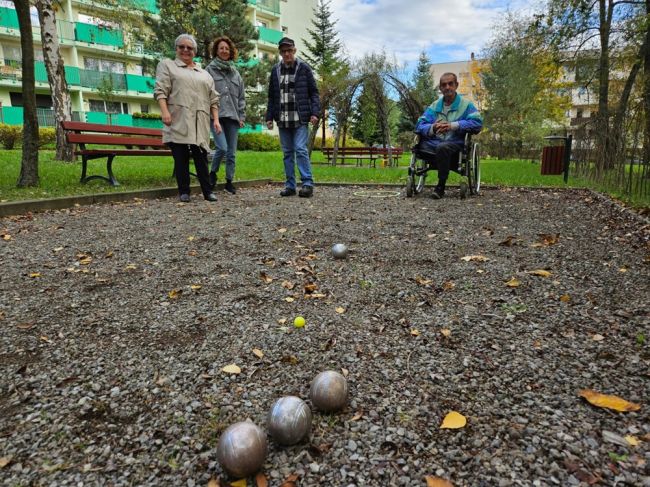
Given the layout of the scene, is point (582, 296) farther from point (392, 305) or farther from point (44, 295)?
point (44, 295)

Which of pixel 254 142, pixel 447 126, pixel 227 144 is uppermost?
pixel 254 142

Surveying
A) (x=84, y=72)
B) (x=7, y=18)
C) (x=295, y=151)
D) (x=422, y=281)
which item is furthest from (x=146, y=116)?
(x=422, y=281)

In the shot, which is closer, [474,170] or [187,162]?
[187,162]

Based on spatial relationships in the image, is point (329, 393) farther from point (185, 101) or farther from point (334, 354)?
point (185, 101)

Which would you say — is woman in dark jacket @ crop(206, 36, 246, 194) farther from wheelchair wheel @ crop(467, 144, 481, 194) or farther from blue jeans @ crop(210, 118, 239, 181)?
wheelchair wheel @ crop(467, 144, 481, 194)

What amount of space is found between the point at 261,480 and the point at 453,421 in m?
0.62

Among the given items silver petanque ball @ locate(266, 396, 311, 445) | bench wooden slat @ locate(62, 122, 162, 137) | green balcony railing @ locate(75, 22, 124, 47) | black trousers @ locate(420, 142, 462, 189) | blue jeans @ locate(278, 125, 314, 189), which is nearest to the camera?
silver petanque ball @ locate(266, 396, 311, 445)

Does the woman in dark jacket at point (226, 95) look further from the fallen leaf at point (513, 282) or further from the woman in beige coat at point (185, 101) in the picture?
the fallen leaf at point (513, 282)

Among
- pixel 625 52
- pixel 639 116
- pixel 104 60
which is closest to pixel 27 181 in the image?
pixel 639 116

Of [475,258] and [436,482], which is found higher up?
[475,258]

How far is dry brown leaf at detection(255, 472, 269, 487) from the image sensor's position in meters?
1.15

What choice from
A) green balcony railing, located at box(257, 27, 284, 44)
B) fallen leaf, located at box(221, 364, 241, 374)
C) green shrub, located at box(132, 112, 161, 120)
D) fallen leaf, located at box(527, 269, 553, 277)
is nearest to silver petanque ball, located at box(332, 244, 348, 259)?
fallen leaf, located at box(527, 269, 553, 277)

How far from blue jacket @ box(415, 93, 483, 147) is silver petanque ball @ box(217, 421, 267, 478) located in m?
5.41

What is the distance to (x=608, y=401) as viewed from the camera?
1.46m
